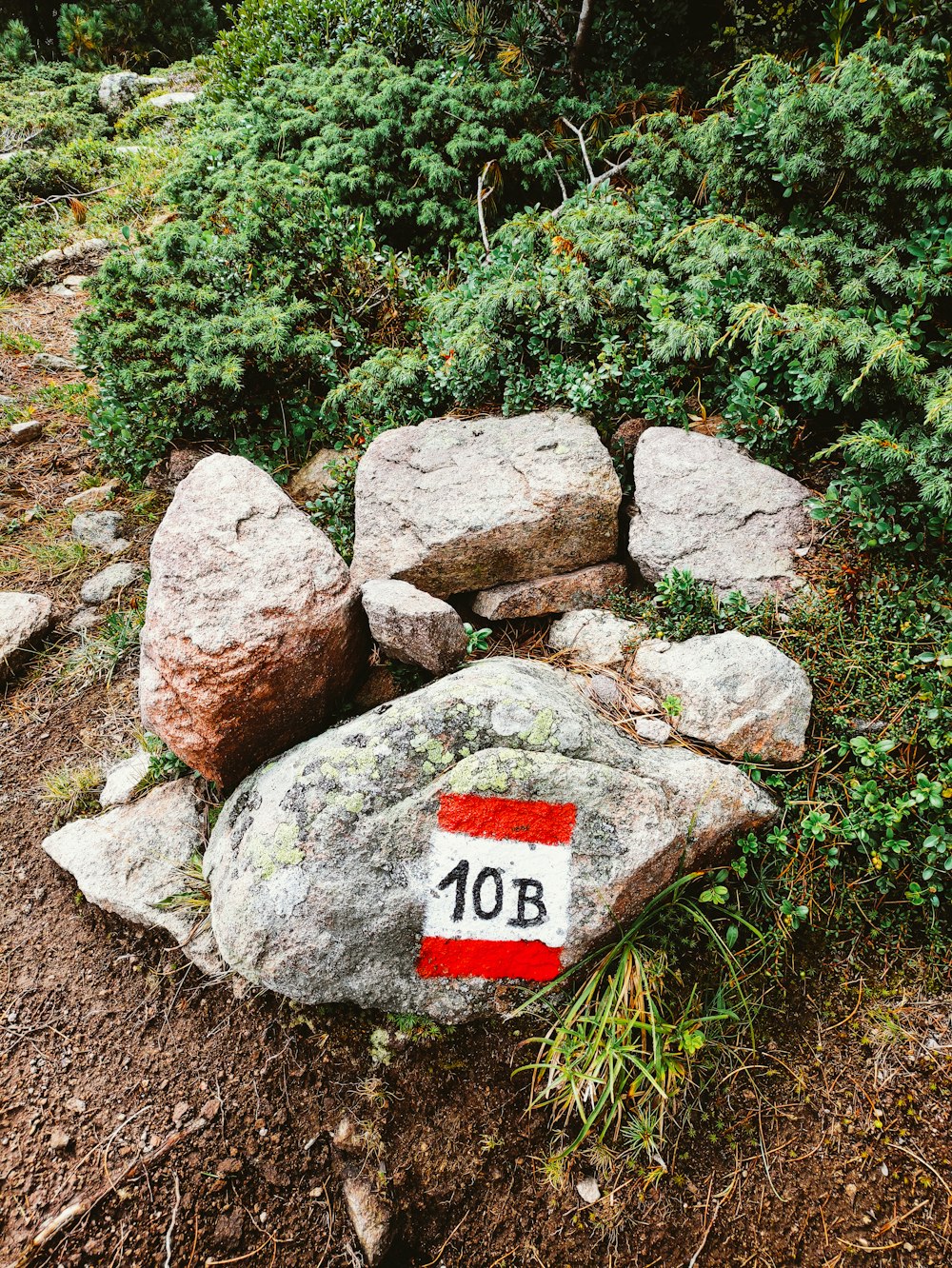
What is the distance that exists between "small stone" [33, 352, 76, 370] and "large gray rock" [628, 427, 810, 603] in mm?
5011

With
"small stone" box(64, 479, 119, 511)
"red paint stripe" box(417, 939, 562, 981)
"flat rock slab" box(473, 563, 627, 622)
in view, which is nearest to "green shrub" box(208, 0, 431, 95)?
"small stone" box(64, 479, 119, 511)

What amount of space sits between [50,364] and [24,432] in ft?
3.38

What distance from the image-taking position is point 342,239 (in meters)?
4.71

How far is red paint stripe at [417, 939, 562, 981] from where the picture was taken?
8.30 ft

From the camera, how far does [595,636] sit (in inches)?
132

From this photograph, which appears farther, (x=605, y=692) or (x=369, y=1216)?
(x=605, y=692)

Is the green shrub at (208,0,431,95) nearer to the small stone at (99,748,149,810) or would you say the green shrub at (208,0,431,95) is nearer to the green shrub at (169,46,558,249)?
the green shrub at (169,46,558,249)

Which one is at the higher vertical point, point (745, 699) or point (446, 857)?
point (745, 699)

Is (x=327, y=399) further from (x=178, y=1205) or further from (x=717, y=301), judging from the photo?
(x=178, y=1205)

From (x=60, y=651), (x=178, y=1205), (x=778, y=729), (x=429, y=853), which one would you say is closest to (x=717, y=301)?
(x=778, y=729)

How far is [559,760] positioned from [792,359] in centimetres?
218

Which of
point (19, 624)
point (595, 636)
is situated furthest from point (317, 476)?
point (595, 636)

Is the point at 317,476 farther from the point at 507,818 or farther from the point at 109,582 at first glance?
the point at 507,818

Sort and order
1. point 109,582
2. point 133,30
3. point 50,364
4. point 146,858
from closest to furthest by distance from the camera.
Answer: point 146,858
point 109,582
point 50,364
point 133,30
